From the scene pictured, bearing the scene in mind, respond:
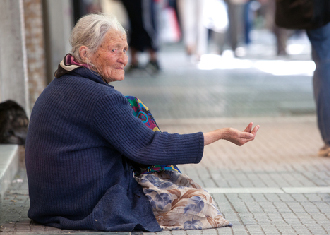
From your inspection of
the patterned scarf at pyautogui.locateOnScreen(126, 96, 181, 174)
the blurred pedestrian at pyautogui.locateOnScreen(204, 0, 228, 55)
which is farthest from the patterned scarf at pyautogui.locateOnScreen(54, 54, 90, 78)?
the blurred pedestrian at pyautogui.locateOnScreen(204, 0, 228, 55)

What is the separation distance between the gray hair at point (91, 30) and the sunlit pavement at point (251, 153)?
1.04 meters

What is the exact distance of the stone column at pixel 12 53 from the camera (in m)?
4.82

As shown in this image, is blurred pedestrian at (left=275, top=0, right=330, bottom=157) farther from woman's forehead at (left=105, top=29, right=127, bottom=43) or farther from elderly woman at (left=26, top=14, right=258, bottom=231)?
woman's forehead at (left=105, top=29, right=127, bottom=43)

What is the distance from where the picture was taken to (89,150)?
3.17 metres

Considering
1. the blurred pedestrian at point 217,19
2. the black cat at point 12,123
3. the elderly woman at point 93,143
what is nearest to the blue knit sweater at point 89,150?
the elderly woman at point 93,143

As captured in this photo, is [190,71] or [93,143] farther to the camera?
[190,71]

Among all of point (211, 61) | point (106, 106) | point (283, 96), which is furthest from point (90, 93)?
point (211, 61)

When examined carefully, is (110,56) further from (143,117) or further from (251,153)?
(251,153)

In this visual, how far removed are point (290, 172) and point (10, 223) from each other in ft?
8.14

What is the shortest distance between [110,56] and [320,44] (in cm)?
294

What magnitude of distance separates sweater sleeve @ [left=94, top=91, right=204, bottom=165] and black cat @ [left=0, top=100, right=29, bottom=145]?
1758mm

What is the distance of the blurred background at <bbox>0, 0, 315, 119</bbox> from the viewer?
5.02m

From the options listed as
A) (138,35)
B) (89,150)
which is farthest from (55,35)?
(138,35)

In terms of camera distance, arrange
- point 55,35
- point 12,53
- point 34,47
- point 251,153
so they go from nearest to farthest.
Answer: point 12,53
point 251,153
point 34,47
point 55,35
